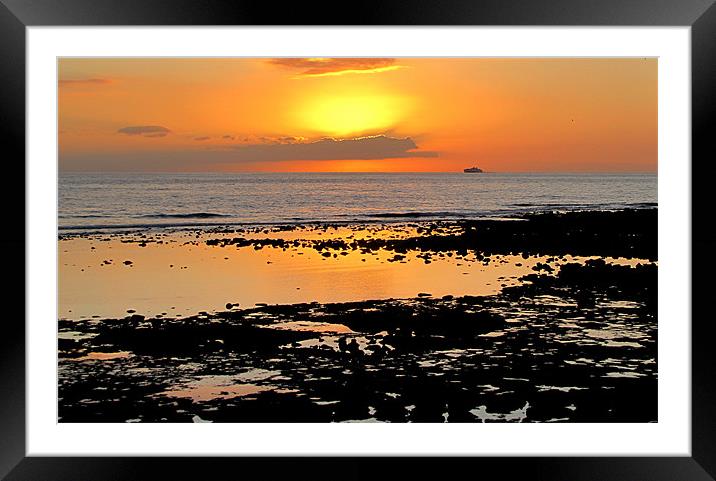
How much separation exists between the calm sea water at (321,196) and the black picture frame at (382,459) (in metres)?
10.1

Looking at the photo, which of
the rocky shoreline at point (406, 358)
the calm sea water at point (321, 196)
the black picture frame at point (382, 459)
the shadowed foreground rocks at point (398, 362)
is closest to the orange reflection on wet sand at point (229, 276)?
the rocky shoreline at point (406, 358)

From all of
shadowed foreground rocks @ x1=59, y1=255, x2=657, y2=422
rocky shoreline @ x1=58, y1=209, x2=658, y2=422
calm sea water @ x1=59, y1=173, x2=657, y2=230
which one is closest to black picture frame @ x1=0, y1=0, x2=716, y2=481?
rocky shoreline @ x1=58, y1=209, x2=658, y2=422

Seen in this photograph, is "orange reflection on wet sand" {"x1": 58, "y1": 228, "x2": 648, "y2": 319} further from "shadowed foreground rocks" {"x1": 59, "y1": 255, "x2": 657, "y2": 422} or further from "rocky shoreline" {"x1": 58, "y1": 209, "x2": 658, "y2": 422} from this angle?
"shadowed foreground rocks" {"x1": 59, "y1": 255, "x2": 657, "y2": 422}

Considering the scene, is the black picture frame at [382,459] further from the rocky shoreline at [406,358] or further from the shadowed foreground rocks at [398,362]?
the shadowed foreground rocks at [398,362]

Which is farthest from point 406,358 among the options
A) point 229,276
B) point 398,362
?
point 229,276

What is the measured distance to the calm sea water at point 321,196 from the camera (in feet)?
41.5

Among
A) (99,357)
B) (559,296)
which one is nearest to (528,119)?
(559,296)

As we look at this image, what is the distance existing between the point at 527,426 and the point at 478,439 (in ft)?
0.46

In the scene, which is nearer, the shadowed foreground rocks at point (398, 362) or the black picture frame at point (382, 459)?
the black picture frame at point (382, 459)

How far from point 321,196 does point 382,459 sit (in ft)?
41.4

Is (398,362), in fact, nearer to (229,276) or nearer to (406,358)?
(406,358)

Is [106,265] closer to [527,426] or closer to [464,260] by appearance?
[464,260]

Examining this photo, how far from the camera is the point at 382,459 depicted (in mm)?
2037

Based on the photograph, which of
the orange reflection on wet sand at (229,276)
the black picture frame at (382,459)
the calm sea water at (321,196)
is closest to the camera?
the black picture frame at (382,459)
